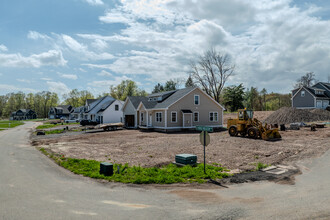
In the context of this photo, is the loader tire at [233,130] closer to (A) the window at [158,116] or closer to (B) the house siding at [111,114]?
(A) the window at [158,116]

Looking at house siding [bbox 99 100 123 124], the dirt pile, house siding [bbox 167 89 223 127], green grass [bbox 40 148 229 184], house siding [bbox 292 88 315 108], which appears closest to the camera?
green grass [bbox 40 148 229 184]

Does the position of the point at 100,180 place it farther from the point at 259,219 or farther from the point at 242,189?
the point at 259,219

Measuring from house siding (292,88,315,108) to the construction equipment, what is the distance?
30.9 metres

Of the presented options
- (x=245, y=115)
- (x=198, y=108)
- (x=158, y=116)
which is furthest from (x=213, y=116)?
(x=245, y=115)

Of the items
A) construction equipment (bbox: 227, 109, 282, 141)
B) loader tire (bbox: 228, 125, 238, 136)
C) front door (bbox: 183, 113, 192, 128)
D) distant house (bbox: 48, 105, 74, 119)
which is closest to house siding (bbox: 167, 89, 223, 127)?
front door (bbox: 183, 113, 192, 128)

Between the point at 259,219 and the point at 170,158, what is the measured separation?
26.9ft

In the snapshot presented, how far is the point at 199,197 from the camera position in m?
7.82

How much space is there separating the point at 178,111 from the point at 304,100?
103 feet

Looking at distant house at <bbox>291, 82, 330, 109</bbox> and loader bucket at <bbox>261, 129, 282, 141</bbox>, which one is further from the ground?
distant house at <bbox>291, 82, 330, 109</bbox>

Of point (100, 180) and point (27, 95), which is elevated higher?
point (27, 95)

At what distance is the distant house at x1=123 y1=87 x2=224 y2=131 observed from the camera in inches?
1298

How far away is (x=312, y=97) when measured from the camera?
1822 inches

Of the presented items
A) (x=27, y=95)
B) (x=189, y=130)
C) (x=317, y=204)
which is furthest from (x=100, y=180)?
(x=27, y=95)

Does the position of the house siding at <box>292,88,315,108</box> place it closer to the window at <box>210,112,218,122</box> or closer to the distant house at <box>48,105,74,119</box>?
the window at <box>210,112,218,122</box>
